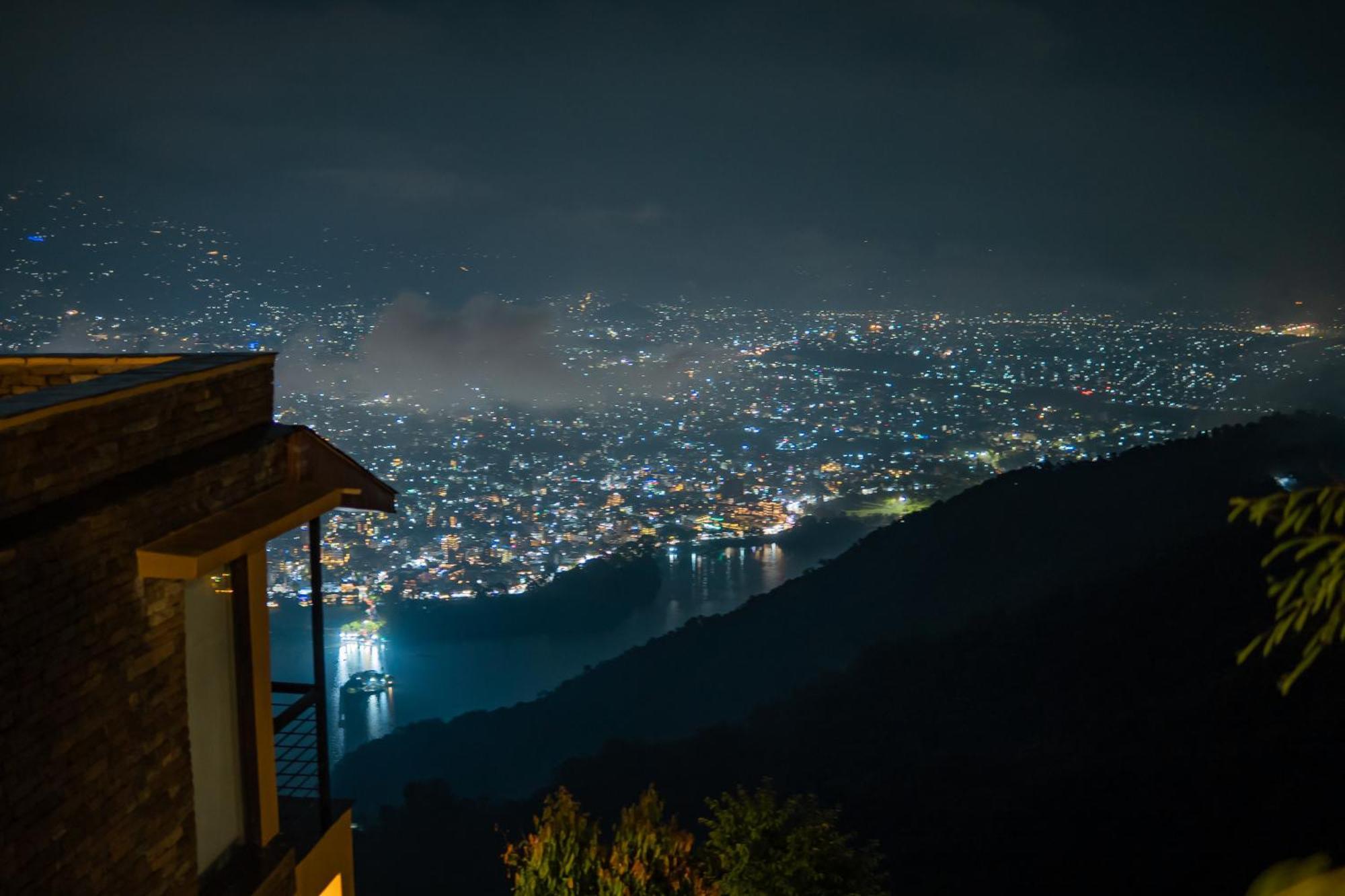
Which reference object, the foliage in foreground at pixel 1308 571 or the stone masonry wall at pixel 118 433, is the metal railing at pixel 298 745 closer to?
the stone masonry wall at pixel 118 433

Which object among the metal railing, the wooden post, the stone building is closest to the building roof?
the stone building

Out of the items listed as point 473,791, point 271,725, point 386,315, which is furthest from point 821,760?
point 386,315

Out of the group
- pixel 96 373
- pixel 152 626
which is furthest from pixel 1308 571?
pixel 96 373

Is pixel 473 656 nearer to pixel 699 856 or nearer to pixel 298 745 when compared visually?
pixel 699 856

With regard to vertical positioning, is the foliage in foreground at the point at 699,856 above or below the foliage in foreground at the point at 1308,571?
below

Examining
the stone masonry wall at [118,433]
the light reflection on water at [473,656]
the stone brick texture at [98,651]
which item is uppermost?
the stone masonry wall at [118,433]

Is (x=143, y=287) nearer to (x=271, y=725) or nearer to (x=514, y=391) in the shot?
(x=514, y=391)

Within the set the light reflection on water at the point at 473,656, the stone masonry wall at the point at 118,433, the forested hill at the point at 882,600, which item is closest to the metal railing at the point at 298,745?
the stone masonry wall at the point at 118,433
